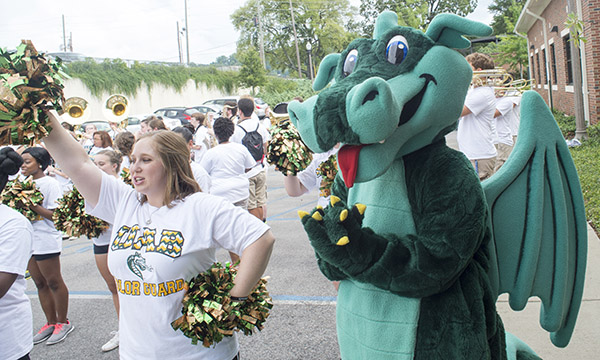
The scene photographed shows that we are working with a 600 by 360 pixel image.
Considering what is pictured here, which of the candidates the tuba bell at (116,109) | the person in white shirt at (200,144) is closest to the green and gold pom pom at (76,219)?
the person in white shirt at (200,144)

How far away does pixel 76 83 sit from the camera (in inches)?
1189

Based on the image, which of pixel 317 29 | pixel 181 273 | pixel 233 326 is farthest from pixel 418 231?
pixel 317 29

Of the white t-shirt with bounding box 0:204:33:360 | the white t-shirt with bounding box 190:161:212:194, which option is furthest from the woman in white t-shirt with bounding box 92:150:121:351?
the white t-shirt with bounding box 0:204:33:360

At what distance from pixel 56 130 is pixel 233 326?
1.28 meters

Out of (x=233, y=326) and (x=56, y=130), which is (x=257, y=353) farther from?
(x=56, y=130)

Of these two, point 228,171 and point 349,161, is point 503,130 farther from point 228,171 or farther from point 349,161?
point 349,161

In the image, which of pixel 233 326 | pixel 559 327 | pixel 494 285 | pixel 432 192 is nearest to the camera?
pixel 432 192

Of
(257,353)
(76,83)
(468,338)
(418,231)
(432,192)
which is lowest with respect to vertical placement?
(257,353)

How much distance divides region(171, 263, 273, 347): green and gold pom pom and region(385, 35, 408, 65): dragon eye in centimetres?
134

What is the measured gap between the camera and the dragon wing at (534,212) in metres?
2.10

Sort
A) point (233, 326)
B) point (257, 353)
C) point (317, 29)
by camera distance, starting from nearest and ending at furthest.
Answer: point (233, 326)
point (257, 353)
point (317, 29)

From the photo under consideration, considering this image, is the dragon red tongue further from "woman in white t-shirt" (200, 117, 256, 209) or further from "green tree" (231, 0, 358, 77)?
"green tree" (231, 0, 358, 77)

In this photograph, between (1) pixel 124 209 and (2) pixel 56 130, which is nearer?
(2) pixel 56 130

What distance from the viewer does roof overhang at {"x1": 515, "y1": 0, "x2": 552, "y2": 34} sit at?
19994 millimetres
